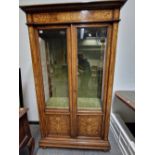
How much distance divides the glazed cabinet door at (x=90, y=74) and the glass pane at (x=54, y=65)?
0.68 ft

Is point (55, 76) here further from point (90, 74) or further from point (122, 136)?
point (122, 136)

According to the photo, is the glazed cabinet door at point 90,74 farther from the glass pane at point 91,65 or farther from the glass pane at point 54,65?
the glass pane at point 54,65

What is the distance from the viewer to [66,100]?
6.24 feet

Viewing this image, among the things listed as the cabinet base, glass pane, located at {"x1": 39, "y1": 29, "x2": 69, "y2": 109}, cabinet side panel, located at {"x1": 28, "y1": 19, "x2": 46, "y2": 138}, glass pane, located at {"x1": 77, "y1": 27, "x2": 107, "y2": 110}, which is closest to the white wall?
glass pane, located at {"x1": 77, "y1": 27, "x2": 107, "y2": 110}

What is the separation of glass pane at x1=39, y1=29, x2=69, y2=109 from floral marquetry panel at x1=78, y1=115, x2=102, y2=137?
0.31 metres

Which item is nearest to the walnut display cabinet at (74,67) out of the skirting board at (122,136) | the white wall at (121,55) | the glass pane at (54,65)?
the glass pane at (54,65)

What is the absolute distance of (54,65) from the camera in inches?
72.2

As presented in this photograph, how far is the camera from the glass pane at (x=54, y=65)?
1.66m

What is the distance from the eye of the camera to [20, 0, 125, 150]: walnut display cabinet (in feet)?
4.58

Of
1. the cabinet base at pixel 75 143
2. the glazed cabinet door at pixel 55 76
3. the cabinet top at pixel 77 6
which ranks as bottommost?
the cabinet base at pixel 75 143

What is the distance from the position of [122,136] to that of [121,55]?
1291mm

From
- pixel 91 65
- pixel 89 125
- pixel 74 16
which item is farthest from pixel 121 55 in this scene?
pixel 89 125
